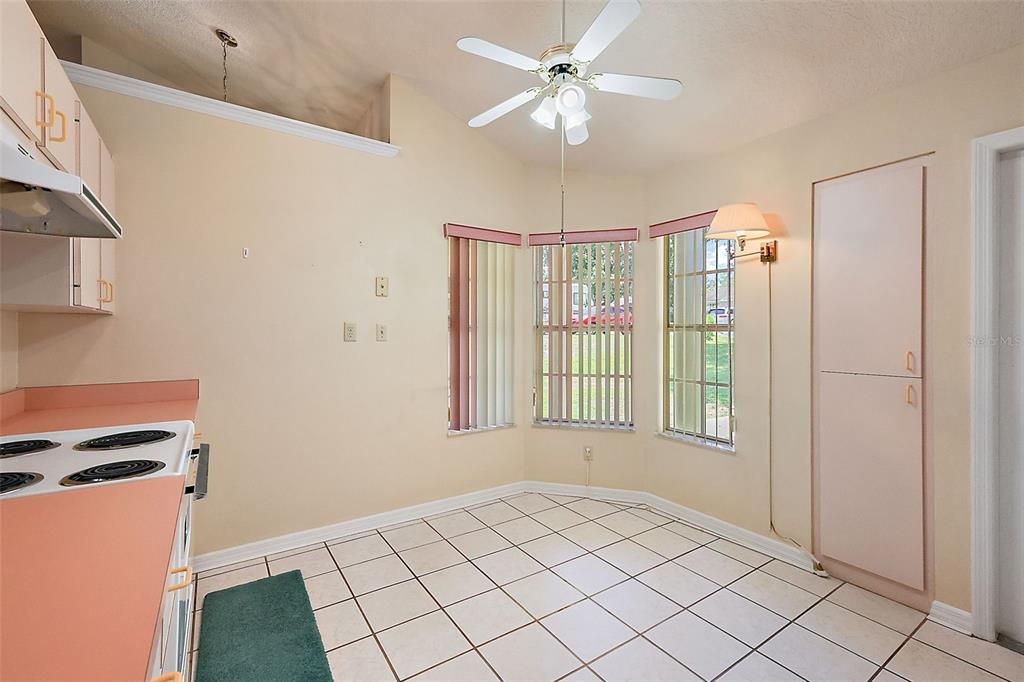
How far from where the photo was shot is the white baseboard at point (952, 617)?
2.01m

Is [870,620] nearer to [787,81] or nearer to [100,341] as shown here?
[787,81]

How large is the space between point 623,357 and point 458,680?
2.46 metres

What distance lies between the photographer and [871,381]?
7.69 feet

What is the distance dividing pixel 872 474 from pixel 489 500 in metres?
2.46

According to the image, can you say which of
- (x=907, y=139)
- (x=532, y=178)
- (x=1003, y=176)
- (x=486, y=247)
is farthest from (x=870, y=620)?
(x=532, y=178)

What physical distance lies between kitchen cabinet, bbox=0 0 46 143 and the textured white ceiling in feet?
3.93

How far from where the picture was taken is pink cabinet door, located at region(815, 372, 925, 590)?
2.20 meters

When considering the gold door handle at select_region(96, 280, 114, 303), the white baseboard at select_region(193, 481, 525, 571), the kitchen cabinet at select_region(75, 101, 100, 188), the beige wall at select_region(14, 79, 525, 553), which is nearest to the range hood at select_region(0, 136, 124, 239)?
the kitchen cabinet at select_region(75, 101, 100, 188)

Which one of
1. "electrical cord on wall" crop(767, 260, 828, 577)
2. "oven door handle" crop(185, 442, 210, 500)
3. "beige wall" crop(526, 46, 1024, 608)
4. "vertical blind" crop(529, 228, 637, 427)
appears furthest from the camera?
"vertical blind" crop(529, 228, 637, 427)

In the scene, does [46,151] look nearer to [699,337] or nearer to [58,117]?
[58,117]

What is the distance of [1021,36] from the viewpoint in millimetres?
1846

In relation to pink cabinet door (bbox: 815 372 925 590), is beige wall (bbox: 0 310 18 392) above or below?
above

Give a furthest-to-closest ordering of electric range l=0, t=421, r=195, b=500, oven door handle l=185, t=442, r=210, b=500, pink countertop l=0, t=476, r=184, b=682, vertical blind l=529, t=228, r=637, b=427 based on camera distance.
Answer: vertical blind l=529, t=228, r=637, b=427, oven door handle l=185, t=442, r=210, b=500, electric range l=0, t=421, r=195, b=500, pink countertop l=0, t=476, r=184, b=682

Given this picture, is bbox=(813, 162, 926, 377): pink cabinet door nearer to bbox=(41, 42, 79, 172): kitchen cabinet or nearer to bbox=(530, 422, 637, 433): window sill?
bbox=(530, 422, 637, 433): window sill
